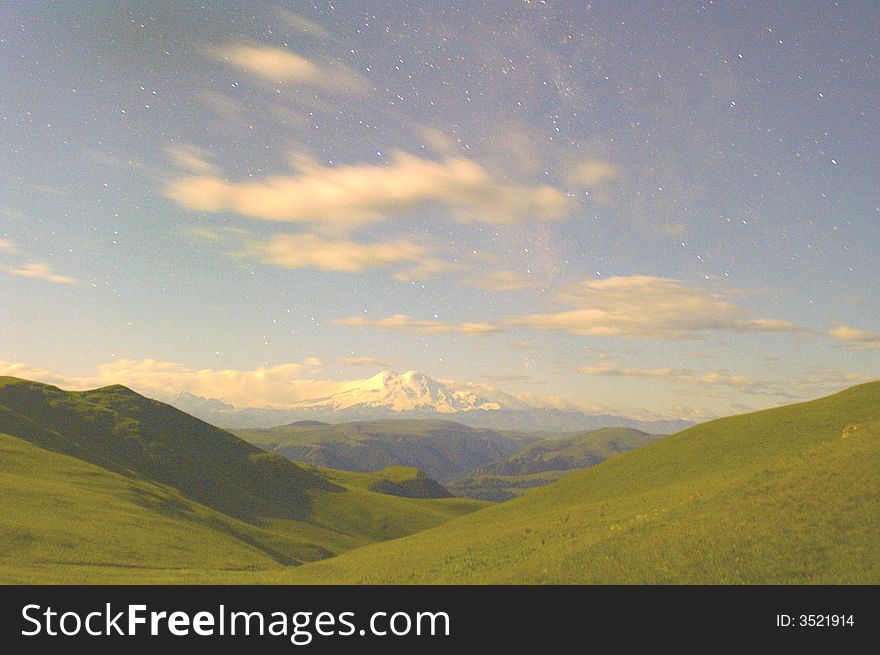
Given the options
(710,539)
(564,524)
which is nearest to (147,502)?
(564,524)

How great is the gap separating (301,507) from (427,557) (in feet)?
430

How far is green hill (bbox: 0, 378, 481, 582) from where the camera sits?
187 ft

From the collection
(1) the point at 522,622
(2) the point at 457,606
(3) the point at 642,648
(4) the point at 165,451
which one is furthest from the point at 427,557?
(4) the point at 165,451

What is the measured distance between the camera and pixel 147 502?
96000 millimetres

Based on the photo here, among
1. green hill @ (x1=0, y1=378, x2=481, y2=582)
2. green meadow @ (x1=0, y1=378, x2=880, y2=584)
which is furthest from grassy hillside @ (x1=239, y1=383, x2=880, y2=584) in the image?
green hill @ (x1=0, y1=378, x2=481, y2=582)

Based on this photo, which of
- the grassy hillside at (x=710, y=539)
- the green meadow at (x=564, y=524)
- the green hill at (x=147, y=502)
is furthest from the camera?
the green hill at (x=147, y=502)

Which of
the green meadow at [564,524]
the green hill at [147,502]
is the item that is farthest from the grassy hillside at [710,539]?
the green hill at [147,502]

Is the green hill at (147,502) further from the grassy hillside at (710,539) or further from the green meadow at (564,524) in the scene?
the grassy hillside at (710,539)

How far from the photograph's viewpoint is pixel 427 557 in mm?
45812

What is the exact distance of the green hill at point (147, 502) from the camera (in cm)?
5694

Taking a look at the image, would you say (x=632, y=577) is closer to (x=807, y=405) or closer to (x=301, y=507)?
(x=807, y=405)

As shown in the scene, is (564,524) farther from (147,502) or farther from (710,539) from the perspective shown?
(147,502)

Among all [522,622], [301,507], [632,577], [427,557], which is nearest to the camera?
[522,622]

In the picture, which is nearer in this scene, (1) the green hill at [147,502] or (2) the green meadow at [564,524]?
(2) the green meadow at [564,524]
